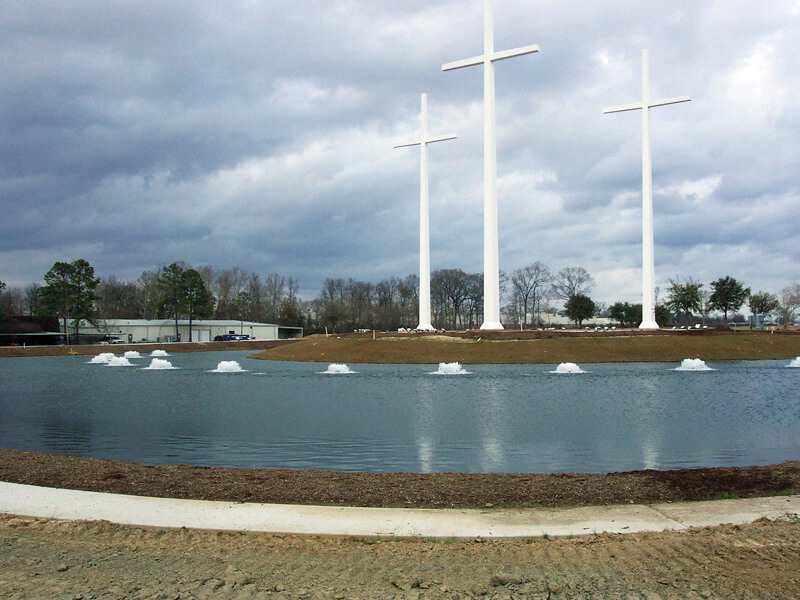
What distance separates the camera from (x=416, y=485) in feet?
31.6

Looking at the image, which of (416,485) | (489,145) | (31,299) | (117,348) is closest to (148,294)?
(31,299)

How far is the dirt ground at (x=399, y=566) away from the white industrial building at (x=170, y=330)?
102 meters

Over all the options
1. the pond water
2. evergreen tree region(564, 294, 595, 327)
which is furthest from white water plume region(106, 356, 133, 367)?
evergreen tree region(564, 294, 595, 327)

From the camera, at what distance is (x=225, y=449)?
15539 millimetres

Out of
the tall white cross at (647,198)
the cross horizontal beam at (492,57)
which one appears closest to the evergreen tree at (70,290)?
the cross horizontal beam at (492,57)

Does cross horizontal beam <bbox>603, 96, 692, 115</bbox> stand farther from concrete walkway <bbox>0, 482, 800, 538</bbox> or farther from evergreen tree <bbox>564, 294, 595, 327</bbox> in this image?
concrete walkway <bbox>0, 482, 800, 538</bbox>

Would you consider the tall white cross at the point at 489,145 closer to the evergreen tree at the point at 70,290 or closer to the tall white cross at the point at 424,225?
the tall white cross at the point at 424,225

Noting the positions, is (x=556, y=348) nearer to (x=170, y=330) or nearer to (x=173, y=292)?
(x=173, y=292)

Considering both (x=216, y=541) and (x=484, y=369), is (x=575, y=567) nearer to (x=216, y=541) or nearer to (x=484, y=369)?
(x=216, y=541)

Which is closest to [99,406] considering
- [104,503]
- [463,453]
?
[463,453]

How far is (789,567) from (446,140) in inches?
2744

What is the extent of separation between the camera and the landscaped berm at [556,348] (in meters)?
50.3

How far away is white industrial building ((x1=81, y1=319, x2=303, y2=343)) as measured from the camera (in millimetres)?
107688

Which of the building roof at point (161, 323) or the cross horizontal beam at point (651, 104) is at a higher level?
the cross horizontal beam at point (651, 104)
